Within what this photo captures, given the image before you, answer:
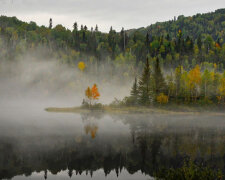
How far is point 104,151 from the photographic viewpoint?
4641 centimetres

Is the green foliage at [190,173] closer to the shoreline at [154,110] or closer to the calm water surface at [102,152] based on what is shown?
the calm water surface at [102,152]

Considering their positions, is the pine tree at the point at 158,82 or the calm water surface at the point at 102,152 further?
the pine tree at the point at 158,82

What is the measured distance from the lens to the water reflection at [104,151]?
3688cm

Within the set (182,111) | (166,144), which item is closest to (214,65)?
(182,111)

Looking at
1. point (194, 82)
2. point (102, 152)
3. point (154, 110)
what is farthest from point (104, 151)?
point (194, 82)

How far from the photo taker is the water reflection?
3688cm

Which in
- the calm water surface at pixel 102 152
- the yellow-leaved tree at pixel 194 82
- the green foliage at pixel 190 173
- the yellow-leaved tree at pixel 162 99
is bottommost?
the calm water surface at pixel 102 152

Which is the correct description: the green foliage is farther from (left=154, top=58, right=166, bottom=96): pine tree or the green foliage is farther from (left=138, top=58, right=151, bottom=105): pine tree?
(left=154, top=58, right=166, bottom=96): pine tree

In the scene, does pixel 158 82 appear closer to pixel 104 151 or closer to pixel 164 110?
pixel 164 110

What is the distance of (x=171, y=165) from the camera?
37.2m

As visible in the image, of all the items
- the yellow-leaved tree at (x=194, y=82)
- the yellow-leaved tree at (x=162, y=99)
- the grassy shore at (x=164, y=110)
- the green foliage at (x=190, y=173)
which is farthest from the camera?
the yellow-leaved tree at (x=194, y=82)

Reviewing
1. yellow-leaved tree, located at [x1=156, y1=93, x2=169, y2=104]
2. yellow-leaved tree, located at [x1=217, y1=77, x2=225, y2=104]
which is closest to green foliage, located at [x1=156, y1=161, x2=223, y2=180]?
yellow-leaved tree, located at [x1=156, y1=93, x2=169, y2=104]

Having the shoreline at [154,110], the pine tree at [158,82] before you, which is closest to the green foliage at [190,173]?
the shoreline at [154,110]

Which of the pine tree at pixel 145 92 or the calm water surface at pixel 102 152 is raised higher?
the pine tree at pixel 145 92
